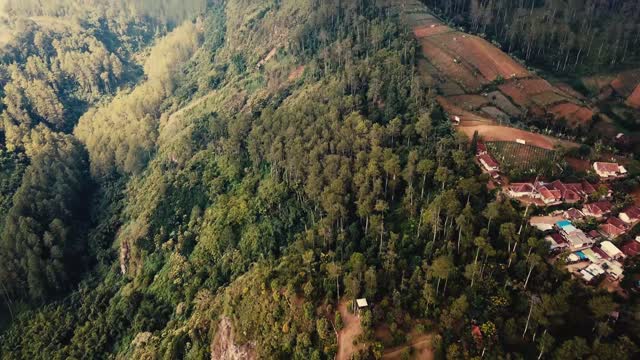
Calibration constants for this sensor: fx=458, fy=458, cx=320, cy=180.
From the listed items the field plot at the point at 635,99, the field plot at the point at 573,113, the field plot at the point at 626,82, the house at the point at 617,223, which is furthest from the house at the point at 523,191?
the field plot at the point at 626,82

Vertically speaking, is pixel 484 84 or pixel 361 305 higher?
pixel 484 84

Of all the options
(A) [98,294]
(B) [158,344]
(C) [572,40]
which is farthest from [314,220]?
(C) [572,40]

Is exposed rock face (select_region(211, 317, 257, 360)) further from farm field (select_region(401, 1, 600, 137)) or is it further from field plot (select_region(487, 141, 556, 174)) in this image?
farm field (select_region(401, 1, 600, 137))

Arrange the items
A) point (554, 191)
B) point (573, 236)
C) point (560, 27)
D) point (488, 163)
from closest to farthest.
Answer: point (573, 236)
point (554, 191)
point (488, 163)
point (560, 27)

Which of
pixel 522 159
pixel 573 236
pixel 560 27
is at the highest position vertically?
pixel 560 27

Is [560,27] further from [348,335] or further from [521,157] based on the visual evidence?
[348,335]

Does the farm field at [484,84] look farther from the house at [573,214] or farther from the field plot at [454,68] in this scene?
the house at [573,214]

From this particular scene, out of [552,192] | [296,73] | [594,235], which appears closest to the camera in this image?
[594,235]

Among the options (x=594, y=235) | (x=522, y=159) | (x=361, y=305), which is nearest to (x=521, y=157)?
(x=522, y=159)

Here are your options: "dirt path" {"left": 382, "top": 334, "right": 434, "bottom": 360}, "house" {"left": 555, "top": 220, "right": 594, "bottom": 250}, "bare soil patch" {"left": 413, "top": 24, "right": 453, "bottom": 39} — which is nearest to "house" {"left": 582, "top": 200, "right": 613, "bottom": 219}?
"house" {"left": 555, "top": 220, "right": 594, "bottom": 250}
